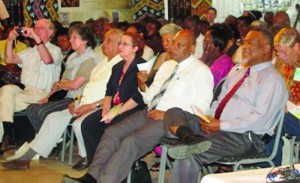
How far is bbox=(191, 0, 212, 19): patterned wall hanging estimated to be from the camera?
10734mm

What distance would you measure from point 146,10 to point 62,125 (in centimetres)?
422

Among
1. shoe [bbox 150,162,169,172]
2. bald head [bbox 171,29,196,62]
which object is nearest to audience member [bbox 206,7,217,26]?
shoe [bbox 150,162,169,172]

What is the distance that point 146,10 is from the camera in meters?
10.8

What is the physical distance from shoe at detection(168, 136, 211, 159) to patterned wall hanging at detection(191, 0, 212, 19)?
6278mm

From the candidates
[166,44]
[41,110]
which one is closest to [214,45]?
[166,44]

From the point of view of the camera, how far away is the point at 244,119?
487cm

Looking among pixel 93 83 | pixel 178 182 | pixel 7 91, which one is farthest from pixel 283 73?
pixel 7 91

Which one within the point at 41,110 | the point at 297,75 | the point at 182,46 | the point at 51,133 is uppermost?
the point at 182,46

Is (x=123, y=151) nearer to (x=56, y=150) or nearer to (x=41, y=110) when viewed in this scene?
(x=41, y=110)

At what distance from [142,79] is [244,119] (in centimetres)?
128

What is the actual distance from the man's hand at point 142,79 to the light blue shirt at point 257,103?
39.4 inches

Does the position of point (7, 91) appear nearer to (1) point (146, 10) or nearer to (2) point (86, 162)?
(2) point (86, 162)

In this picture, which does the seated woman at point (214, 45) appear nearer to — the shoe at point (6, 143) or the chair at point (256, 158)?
the chair at point (256, 158)

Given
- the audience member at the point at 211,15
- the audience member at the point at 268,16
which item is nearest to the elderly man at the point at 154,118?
the audience member at the point at 268,16
